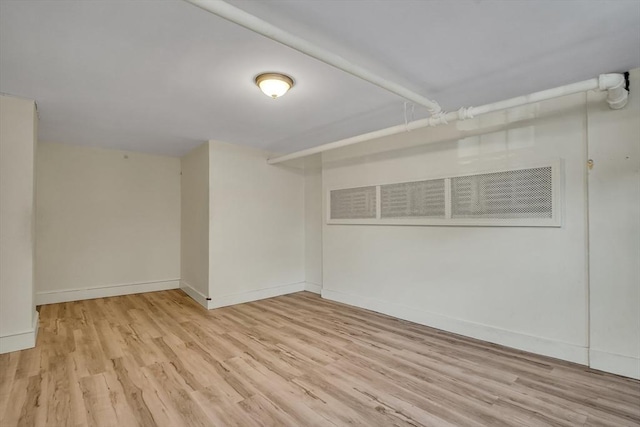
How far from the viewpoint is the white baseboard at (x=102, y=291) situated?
184 inches

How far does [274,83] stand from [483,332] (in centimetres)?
325

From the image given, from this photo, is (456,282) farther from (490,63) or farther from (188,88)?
(188,88)

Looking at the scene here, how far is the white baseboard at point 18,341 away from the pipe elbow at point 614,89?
217 inches

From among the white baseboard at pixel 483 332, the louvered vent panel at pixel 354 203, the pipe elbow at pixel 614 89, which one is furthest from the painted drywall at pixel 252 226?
the pipe elbow at pixel 614 89

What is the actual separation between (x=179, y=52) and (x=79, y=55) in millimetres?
748

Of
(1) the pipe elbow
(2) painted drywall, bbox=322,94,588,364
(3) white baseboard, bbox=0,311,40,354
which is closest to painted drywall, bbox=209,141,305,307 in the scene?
(2) painted drywall, bbox=322,94,588,364

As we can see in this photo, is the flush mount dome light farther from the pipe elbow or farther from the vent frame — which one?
the pipe elbow

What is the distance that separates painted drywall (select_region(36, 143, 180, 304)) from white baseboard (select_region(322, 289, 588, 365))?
385cm

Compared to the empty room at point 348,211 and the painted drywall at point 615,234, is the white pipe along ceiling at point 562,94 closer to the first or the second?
the empty room at point 348,211

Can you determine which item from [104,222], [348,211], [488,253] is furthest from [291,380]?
[104,222]

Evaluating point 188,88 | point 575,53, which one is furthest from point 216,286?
point 575,53

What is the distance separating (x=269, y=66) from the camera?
236cm

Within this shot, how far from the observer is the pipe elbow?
217 cm

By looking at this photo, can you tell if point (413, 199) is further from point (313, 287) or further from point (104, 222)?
point (104, 222)
